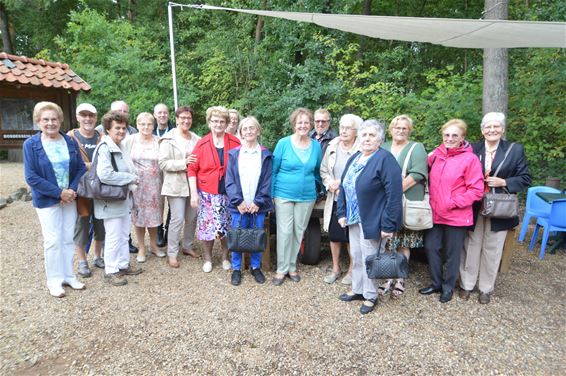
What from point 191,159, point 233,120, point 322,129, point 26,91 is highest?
point 26,91

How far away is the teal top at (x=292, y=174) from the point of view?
11.9 ft

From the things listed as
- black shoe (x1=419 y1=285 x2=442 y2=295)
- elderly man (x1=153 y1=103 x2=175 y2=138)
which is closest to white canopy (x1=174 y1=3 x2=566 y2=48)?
elderly man (x1=153 y1=103 x2=175 y2=138)

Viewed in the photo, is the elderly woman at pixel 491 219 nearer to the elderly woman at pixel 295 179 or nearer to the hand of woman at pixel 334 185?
the hand of woman at pixel 334 185

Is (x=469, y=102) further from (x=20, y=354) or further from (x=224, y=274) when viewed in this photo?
(x=20, y=354)

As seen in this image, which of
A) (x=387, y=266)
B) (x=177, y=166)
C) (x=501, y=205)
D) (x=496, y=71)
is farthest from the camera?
(x=496, y=71)

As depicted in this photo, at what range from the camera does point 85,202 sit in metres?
3.64

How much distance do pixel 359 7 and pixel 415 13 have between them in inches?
72.6

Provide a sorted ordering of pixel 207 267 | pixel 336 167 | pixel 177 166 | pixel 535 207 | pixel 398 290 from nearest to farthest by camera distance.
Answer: pixel 398 290, pixel 336 167, pixel 177 166, pixel 207 267, pixel 535 207

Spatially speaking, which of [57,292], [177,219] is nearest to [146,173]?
[177,219]

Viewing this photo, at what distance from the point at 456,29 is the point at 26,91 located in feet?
22.1

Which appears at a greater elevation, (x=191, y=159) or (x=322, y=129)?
(x=322, y=129)

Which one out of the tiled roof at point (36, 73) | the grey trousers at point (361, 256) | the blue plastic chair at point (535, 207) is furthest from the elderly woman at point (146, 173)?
the blue plastic chair at point (535, 207)

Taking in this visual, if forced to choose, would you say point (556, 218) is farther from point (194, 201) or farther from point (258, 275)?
point (194, 201)

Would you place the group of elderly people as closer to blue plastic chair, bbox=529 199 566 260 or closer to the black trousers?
the black trousers
